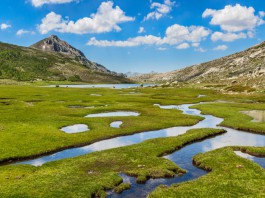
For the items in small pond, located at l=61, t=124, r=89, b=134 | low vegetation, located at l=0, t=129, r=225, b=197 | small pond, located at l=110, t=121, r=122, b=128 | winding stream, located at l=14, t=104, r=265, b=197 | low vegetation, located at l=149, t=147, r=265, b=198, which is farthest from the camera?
small pond, located at l=110, t=121, r=122, b=128

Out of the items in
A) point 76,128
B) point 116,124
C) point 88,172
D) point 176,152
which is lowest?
point 176,152

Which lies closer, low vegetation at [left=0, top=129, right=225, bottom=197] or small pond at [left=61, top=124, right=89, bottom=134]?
low vegetation at [left=0, top=129, right=225, bottom=197]

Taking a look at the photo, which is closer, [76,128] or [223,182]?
[223,182]

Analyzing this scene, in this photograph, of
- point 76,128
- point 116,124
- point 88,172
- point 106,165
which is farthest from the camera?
point 116,124

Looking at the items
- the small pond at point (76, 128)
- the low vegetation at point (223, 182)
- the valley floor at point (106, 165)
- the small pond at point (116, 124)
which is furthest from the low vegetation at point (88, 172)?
the small pond at point (116, 124)

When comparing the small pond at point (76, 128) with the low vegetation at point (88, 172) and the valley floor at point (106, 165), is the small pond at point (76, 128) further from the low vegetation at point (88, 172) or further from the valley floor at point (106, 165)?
the low vegetation at point (88, 172)

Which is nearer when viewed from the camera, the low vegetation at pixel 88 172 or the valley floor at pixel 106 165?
the low vegetation at pixel 88 172

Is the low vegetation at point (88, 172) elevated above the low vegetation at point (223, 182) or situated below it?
below

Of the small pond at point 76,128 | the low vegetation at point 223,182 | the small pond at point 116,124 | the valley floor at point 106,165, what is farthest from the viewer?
the small pond at point 116,124

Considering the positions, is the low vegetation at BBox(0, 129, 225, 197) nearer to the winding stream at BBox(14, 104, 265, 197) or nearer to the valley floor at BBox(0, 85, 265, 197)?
the valley floor at BBox(0, 85, 265, 197)

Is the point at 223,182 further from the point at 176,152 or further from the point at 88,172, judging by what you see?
the point at 88,172

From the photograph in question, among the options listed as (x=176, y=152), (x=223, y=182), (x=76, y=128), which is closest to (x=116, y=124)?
(x=76, y=128)

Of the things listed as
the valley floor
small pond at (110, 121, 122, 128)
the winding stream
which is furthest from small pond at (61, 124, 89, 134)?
the winding stream

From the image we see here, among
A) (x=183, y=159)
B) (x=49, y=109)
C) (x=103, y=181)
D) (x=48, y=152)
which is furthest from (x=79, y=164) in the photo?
(x=49, y=109)
